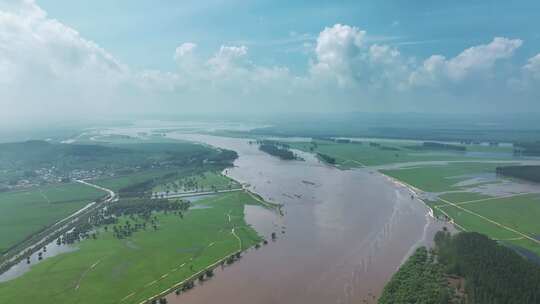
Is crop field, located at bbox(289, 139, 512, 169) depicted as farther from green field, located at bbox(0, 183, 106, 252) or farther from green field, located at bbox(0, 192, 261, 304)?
green field, located at bbox(0, 183, 106, 252)

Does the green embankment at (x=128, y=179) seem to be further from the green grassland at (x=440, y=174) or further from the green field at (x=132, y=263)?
the green grassland at (x=440, y=174)

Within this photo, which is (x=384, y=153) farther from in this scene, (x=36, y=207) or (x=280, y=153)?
(x=36, y=207)

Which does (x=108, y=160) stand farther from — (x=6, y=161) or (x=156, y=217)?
(x=156, y=217)

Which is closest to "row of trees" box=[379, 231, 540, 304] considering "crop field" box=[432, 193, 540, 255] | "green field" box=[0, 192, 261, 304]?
"crop field" box=[432, 193, 540, 255]

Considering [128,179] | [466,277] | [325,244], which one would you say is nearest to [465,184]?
[325,244]

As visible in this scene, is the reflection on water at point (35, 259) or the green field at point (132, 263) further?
the reflection on water at point (35, 259)

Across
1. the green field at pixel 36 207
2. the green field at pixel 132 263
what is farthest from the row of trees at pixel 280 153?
the green field at pixel 132 263
